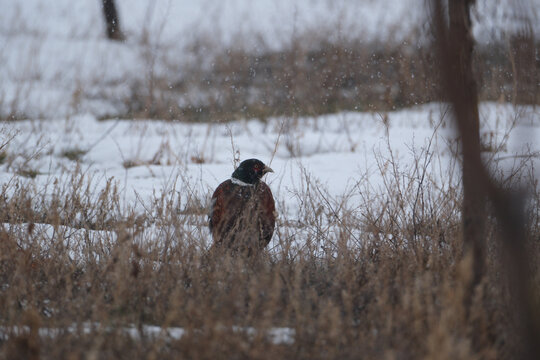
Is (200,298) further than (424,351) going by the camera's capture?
Yes

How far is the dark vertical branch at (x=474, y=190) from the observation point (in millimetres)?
1900

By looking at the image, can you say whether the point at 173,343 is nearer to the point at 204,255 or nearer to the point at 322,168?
the point at 204,255

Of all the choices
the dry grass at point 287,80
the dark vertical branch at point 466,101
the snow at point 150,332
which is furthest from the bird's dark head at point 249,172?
the dry grass at point 287,80

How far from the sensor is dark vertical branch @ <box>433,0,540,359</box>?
6.23 feet

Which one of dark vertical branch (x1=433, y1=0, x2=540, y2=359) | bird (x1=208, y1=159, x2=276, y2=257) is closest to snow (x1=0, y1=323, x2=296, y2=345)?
dark vertical branch (x1=433, y1=0, x2=540, y2=359)

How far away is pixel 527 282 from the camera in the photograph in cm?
192

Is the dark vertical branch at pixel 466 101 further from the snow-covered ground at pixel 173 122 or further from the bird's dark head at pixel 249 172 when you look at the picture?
the snow-covered ground at pixel 173 122

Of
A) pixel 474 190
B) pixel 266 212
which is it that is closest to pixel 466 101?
pixel 474 190

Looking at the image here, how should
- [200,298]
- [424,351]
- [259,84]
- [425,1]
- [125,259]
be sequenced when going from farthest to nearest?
[259,84]
[125,259]
[200,298]
[425,1]
[424,351]

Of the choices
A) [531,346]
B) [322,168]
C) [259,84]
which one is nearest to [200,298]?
[531,346]

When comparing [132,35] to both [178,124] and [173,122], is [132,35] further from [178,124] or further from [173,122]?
[173,122]

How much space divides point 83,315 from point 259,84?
885 centimetres

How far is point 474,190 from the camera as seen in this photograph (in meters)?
2.17

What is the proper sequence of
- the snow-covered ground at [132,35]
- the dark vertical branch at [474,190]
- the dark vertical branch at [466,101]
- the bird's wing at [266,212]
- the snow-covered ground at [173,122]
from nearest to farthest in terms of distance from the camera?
the dark vertical branch at [474,190] < the dark vertical branch at [466,101] < the bird's wing at [266,212] < the snow-covered ground at [173,122] < the snow-covered ground at [132,35]
